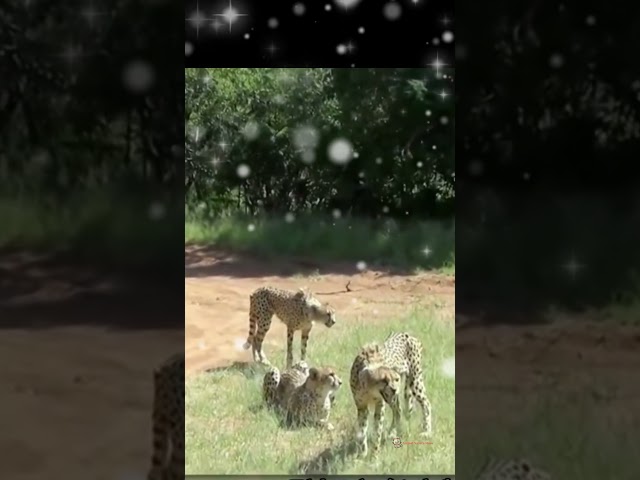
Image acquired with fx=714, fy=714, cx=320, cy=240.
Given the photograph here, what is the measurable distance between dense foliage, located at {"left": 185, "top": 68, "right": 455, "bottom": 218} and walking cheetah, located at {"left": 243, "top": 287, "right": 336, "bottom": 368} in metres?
0.35

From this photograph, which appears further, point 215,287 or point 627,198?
point 215,287

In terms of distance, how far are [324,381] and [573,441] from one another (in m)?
0.98

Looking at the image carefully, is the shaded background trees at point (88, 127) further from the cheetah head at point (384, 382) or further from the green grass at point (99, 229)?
the cheetah head at point (384, 382)

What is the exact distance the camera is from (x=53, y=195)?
2.34 m

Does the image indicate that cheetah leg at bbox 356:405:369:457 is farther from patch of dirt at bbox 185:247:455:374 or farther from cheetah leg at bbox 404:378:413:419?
patch of dirt at bbox 185:247:455:374

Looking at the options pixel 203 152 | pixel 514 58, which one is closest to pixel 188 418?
pixel 203 152

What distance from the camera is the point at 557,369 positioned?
245cm

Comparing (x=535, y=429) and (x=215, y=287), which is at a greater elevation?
(x=215, y=287)

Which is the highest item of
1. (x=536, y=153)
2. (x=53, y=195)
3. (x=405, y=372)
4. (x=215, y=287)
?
(x=536, y=153)

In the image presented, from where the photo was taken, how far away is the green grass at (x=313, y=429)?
9.32 feet

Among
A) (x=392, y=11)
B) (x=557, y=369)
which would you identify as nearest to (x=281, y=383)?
(x=557, y=369)

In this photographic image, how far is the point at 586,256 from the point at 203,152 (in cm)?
155

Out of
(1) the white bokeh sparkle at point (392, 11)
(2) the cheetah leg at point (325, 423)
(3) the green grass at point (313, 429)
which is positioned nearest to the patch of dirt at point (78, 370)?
(3) the green grass at point (313, 429)

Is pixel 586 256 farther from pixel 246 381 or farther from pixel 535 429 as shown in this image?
pixel 246 381
